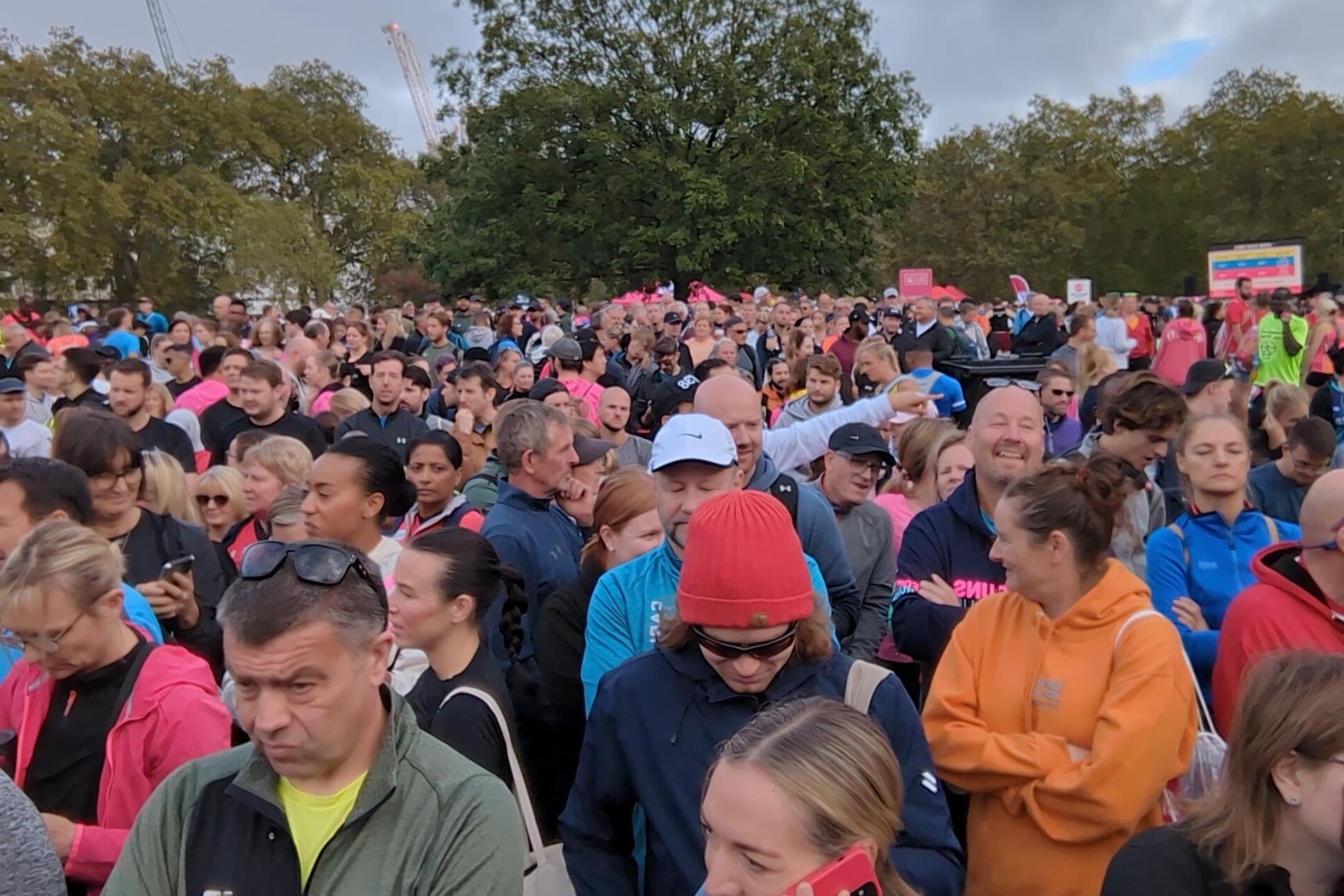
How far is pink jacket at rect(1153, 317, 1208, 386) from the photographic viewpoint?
42.1 feet

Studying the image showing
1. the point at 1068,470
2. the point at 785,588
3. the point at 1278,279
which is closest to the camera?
the point at 785,588

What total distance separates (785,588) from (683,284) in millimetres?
32290

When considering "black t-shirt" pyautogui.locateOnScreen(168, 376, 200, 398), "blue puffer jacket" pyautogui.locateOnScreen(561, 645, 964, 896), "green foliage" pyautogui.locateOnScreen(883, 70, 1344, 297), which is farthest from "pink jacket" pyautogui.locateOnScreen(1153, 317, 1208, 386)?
"green foliage" pyautogui.locateOnScreen(883, 70, 1344, 297)

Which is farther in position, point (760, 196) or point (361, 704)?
point (760, 196)

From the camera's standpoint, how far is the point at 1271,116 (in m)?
52.2

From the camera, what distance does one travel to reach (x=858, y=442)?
4863 millimetres

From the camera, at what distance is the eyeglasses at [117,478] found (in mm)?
4340

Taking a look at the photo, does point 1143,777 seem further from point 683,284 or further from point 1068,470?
point 683,284

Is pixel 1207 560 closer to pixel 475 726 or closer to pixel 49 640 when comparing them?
pixel 475 726

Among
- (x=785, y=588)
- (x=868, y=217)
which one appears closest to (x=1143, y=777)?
(x=785, y=588)

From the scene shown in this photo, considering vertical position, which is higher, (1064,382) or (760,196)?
(760,196)

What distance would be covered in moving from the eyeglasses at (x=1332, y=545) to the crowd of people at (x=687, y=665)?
4cm

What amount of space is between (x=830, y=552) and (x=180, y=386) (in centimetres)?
773

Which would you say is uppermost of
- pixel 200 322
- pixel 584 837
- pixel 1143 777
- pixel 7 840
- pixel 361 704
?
pixel 200 322
